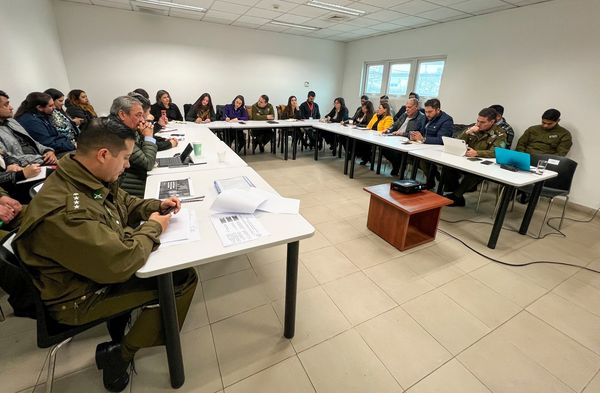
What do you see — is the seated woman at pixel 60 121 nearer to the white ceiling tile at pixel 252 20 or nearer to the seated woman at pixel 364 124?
the white ceiling tile at pixel 252 20

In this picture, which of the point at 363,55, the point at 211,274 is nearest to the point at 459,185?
the point at 211,274

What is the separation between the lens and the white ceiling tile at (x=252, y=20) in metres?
5.73

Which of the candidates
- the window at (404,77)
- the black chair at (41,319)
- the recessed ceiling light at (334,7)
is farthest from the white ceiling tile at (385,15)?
the black chair at (41,319)

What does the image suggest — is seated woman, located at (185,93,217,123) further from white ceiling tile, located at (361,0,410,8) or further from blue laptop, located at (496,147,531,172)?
blue laptop, located at (496,147,531,172)

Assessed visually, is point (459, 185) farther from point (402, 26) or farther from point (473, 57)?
point (402, 26)

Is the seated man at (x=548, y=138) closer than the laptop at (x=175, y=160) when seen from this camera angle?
No

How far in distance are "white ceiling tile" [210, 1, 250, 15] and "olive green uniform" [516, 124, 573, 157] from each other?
5.09m

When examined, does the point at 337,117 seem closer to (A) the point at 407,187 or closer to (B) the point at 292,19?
(B) the point at 292,19

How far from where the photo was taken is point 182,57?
630 cm

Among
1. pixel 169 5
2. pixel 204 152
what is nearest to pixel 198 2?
pixel 169 5

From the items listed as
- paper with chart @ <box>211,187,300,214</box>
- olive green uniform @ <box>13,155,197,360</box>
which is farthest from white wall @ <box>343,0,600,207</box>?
olive green uniform @ <box>13,155,197,360</box>

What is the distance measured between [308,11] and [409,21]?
198 centimetres

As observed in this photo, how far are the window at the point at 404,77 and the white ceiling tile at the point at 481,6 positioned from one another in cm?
106

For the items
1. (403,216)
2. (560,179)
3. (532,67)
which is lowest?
(403,216)
